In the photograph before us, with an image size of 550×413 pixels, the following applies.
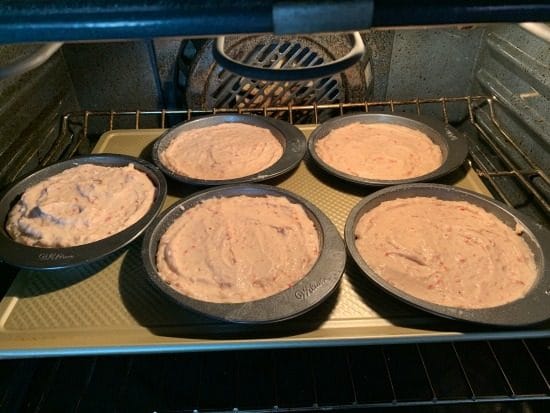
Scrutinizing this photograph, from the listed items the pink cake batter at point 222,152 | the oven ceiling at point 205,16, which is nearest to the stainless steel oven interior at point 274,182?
the oven ceiling at point 205,16

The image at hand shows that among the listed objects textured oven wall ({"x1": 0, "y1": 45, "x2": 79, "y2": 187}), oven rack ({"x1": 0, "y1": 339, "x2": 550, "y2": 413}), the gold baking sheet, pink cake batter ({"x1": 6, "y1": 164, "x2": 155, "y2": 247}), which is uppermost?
textured oven wall ({"x1": 0, "y1": 45, "x2": 79, "y2": 187})

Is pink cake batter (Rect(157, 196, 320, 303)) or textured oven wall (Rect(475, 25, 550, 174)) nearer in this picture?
pink cake batter (Rect(157, 196, 320, 303))

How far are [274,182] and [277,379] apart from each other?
0.65m

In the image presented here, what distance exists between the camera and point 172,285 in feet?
3.65

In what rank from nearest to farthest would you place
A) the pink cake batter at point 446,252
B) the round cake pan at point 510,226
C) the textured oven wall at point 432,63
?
the round cake pan at point 510,226 → the pink cake batter at point 446,252 → the textured oven wall at point 432,63

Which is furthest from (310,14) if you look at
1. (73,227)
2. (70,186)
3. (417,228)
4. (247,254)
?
(70,186)

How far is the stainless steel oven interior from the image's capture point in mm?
580

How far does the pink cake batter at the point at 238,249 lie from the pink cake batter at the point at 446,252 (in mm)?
193

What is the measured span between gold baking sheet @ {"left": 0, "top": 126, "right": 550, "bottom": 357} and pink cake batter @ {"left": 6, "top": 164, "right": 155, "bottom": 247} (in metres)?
0.10

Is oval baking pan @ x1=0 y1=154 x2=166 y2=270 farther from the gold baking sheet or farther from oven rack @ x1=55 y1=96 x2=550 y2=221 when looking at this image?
oven rack @ x1=55 y1=96 x2=550 y2=221

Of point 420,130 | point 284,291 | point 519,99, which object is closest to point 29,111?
point 284,291

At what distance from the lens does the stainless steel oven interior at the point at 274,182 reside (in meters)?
0.58

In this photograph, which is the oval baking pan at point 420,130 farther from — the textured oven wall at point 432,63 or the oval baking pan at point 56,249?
the oval baking pan at point 56,249

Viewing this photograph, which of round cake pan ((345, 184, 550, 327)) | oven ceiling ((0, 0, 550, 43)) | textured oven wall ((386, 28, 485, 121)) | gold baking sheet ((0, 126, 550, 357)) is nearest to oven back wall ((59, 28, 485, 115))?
textured oven wall ((386, 28, 485, 121))
